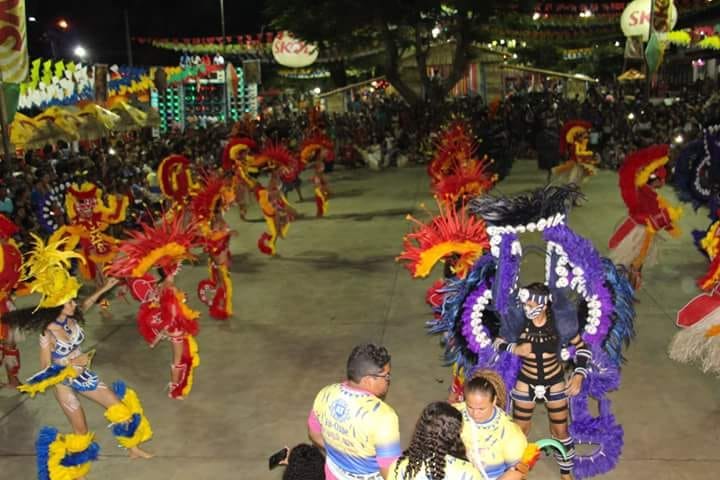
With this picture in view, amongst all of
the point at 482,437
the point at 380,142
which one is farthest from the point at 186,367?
the point at 380,142

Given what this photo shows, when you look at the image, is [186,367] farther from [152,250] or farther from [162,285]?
[152,250]

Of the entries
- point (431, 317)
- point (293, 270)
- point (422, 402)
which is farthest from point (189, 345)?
point (293, 270)

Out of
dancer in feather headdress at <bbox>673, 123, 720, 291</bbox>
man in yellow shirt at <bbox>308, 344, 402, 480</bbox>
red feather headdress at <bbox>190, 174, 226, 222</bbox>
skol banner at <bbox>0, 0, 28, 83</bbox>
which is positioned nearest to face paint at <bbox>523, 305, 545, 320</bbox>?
man in yellow shirt at <bbox>308, 344, 402, 480</bbox>

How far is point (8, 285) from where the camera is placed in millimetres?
6430

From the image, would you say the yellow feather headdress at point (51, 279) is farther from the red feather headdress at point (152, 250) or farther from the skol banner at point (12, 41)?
the skol banner at point (12, 41)

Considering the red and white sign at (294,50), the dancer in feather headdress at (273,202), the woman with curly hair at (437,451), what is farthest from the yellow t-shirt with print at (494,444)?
the red and white sign at (294,50)

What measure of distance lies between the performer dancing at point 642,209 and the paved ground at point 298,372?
604 millimetres

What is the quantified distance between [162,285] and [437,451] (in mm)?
4294

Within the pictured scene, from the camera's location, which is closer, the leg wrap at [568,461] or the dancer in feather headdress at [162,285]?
the leg wrap at [568,461]

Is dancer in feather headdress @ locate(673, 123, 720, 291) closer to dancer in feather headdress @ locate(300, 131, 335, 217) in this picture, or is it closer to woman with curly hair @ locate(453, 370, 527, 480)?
woman with curly hair @ locate(453, 370, 527, 480)

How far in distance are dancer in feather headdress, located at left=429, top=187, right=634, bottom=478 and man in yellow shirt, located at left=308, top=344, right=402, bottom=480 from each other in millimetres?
Answer: 1600

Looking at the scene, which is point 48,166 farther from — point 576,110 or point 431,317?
point 576,110

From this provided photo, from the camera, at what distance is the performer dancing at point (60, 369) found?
503cm

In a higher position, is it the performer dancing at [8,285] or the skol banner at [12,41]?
the skol banner at [12,41]
